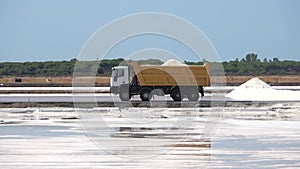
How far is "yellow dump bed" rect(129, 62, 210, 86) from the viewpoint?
34.2 metres

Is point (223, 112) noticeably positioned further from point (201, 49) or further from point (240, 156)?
point (240, 156)

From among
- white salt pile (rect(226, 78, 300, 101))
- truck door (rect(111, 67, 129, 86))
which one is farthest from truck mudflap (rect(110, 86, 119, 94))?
white salt pile (rect(226, 78, 300, 101))

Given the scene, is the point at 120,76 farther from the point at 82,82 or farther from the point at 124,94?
the point at 82,82

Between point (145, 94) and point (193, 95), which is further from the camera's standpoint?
point (193, 95)

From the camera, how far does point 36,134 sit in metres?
19.2

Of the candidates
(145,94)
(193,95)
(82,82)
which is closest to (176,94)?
(193,95)

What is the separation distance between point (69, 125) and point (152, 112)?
5873 mm

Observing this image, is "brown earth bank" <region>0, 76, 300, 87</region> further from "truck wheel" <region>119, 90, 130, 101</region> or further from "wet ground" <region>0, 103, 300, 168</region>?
"wet ground" <region>0, 103, 300, 168</region>

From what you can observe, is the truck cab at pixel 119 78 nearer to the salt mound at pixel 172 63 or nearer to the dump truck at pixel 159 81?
the dump truck at pixel 159 81

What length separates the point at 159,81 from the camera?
113 feet

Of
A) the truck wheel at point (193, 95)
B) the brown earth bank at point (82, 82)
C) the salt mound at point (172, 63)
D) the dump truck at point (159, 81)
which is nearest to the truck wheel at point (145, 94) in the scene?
the dump truck at point (159, 81)

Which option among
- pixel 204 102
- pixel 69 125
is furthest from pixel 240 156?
pixel 204 102

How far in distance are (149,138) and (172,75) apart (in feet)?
55.3

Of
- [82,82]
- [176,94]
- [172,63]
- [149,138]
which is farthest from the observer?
[82,82]
